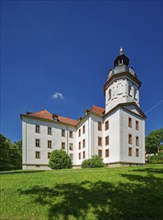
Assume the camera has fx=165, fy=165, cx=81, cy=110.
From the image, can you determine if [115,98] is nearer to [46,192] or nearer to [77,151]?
[77,151]

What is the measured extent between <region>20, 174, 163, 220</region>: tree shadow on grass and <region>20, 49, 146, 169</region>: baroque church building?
17476mm

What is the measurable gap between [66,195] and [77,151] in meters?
28.2

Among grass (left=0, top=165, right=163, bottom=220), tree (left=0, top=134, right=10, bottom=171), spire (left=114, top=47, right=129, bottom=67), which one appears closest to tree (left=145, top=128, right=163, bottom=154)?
spire (left=114, top=47, right=129, bottom=67)

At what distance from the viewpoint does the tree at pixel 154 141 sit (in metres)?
57.5

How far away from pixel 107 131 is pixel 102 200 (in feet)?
74.0

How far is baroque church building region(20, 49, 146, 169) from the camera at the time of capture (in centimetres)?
2587

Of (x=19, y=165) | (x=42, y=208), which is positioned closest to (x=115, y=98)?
(x=42, y=208)

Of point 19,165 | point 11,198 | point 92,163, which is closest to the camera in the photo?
point 11,198

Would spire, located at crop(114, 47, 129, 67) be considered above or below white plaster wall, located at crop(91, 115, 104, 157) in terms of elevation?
above

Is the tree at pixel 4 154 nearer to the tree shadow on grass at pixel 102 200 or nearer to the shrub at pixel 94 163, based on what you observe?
the shrub at pixel 94 163

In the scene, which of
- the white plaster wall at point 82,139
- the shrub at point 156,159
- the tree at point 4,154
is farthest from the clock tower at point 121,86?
the tree at point 4,154

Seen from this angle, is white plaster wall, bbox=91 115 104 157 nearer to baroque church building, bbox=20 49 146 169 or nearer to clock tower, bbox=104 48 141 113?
baroque church building, bbox=20 49 146 169

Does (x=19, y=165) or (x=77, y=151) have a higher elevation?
(x=77, y=151)

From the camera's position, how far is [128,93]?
2798cm
